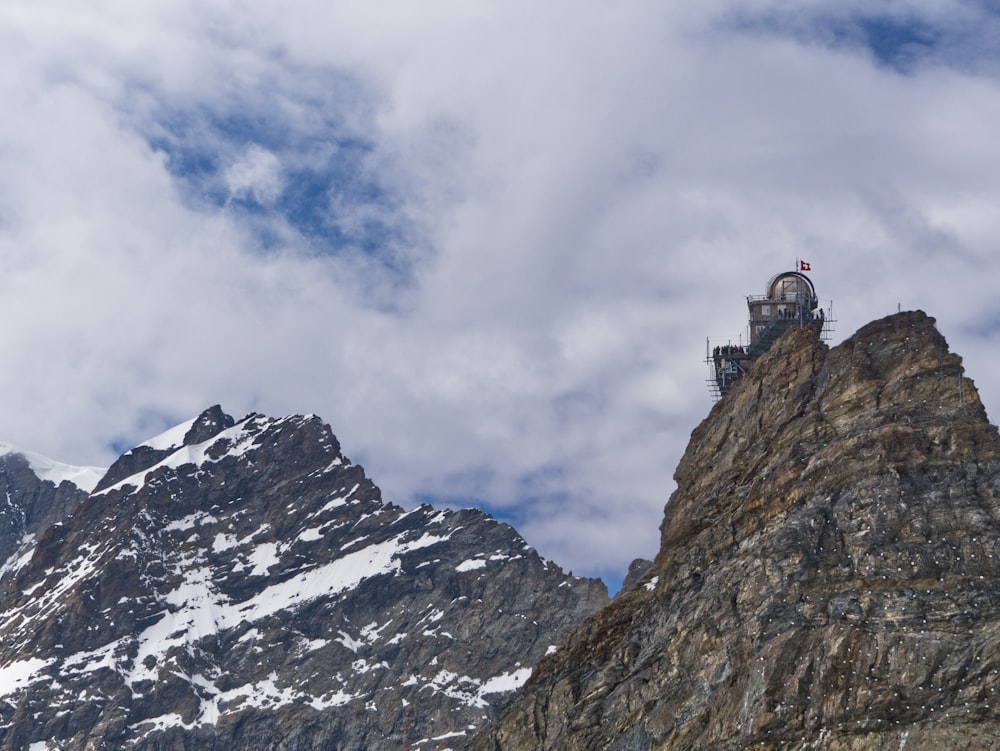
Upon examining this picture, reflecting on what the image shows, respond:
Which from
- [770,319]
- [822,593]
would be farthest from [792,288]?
[822,593]

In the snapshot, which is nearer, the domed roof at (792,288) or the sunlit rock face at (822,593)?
the sunlit rock face at (822,593)

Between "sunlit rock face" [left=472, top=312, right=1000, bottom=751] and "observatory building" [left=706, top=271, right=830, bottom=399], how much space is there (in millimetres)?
18196

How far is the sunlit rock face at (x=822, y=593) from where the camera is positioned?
77062 millimetres

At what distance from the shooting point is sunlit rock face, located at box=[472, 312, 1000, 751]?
77062 mm

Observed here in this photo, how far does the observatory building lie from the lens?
138 m

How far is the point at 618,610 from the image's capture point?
112m

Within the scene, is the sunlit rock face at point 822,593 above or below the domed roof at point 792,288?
below

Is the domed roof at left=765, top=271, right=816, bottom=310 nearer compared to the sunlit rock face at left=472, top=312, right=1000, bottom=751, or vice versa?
the sunlit rock face at left=472, top=312, right=1000, bottom=751

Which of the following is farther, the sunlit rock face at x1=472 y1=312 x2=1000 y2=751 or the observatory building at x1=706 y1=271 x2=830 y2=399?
the observatory building at x1=706 y1=271 x2=830 y2=399

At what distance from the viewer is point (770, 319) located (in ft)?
457

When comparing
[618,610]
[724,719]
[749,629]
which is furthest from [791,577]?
[618,610]

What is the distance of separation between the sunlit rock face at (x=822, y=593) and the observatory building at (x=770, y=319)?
18196 millimetres

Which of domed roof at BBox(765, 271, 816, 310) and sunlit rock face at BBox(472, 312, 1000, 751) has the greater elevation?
domed roof at BBox(765, 271, 816, 310)

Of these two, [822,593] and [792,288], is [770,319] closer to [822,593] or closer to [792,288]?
[792,288]
